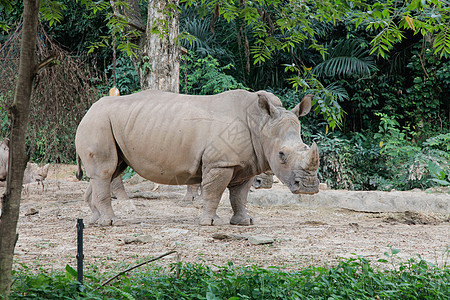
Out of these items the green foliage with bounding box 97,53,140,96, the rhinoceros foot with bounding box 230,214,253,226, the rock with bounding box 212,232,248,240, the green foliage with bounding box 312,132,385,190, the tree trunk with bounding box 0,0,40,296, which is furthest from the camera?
the green foliage with bounding box 97,53,140,96

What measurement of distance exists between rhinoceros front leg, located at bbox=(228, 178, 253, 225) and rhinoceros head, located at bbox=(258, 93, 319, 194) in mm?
686

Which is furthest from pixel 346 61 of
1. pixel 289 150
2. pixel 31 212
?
pixel 31 212

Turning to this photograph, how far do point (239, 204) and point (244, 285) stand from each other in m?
3.09

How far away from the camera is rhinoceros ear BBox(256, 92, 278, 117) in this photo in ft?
19.2

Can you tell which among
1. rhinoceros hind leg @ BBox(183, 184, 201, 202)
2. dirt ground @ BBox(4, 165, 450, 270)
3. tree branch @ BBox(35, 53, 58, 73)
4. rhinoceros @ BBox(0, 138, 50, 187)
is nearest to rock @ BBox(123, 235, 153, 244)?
dirt ground @ BBox(4, 165, 450, 270)

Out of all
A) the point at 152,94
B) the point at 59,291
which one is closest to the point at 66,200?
the point at 152,94

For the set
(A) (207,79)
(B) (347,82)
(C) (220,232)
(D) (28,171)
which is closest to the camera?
(C) (220,232)

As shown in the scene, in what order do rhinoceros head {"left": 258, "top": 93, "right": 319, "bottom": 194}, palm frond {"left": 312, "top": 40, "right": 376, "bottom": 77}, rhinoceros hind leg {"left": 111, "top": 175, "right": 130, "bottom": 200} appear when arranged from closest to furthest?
rhinoceros head {"left": 258, "top": 93, "right": 319, "bottom": 194}, rhinoceros hind leg {"left": 111, "top": 175, "right": 130, "bottom": 200}, palm frond {"left": 312, "top": 40, "right": 376, "bottom": 77}

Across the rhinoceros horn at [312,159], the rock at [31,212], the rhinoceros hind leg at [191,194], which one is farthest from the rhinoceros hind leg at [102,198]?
the rhinoceros horn at [312,159]

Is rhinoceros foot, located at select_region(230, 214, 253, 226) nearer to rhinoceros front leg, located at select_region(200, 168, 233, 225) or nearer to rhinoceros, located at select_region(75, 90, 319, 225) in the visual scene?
rhinoceros, located at select_region(75, 90, 319, 225)

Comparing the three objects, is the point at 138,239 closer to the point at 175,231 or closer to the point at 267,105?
the point at 175,231

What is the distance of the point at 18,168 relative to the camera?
2.81 meters

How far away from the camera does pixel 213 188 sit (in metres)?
5.84

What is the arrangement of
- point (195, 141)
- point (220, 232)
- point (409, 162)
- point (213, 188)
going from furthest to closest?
point (409, 162) < point (195, 141) < point (213, 188) < point (220, 232)
